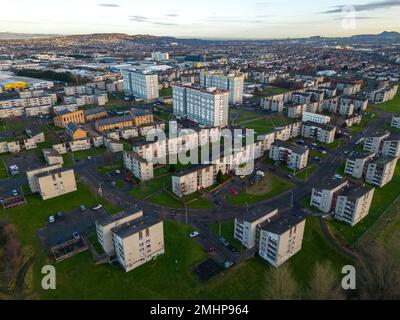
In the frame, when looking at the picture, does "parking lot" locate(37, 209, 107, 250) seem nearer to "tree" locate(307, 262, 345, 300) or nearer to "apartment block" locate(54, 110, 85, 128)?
"tree" locate(307, 262, 345, 300)

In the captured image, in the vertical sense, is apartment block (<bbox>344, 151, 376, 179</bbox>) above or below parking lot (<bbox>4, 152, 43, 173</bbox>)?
above

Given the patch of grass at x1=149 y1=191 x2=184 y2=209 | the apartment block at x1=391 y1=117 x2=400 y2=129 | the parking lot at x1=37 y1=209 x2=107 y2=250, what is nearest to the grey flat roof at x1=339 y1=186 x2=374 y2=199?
the patch of grass at x1=149 y1=191 x2=184 y2=209

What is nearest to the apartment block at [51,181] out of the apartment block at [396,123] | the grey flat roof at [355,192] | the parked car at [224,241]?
the parked car at [224,241]

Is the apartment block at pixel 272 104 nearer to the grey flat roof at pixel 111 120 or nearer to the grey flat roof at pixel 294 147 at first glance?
the grey flat roof at pixel 294 147

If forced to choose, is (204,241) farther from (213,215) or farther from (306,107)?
(306,107)
